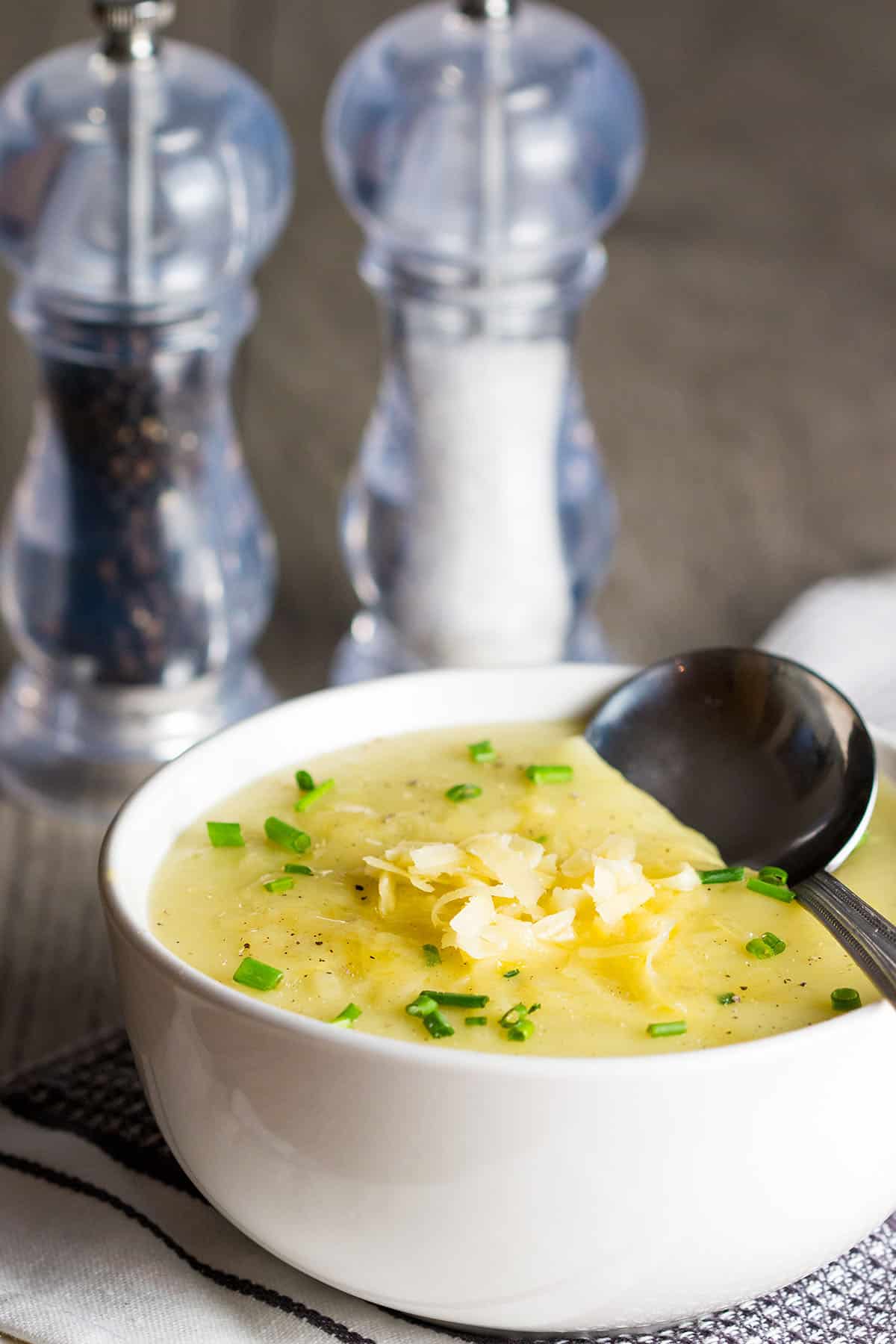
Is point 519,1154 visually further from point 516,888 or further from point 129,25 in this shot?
point 129,25

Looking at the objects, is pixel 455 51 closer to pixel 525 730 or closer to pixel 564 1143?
pixel 525 730

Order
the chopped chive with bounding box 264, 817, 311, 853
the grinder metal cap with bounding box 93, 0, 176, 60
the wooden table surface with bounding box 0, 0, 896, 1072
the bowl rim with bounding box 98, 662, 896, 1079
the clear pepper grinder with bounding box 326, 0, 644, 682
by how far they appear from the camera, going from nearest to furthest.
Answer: the bowl rim with bounding box 98, 662, 896, 1079, the chopped chive with bounding box 264, 817, 311, 853, the grinder metal cap with bounding box 93, 0, 176, 60, the clear pepper grinder with bounding box 326, 0, 644, 682, the wooden table surface with bounding box 0, 0, 896, 1072

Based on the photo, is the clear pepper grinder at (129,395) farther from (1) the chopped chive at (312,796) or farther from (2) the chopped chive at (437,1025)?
(2) the chopped chive at (437,1025)

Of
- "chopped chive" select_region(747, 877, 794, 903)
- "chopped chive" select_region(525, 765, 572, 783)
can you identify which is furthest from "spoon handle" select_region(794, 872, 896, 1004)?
"chopped chive" select_region(525, 765, 572, 783)

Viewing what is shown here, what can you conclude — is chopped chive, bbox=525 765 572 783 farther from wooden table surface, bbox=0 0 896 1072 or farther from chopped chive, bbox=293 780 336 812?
wooden table surface, bbox=0 0 896 1072

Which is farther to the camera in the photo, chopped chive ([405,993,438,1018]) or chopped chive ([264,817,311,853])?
chopped chive ([264,817,311,853])

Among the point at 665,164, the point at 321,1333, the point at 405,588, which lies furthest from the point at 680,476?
the point at 321,1333

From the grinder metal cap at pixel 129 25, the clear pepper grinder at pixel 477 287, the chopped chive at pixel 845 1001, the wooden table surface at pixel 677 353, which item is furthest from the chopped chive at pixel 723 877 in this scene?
the grinder metal cap at pixel 129 25
